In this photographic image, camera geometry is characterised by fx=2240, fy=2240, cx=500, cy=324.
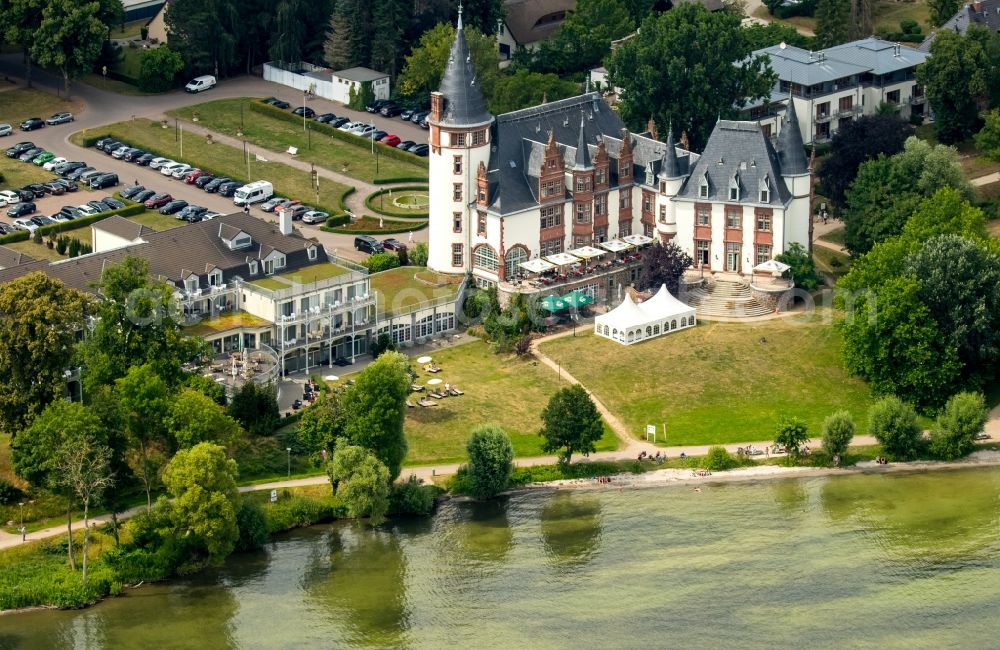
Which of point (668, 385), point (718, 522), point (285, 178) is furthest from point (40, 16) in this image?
point (718, 522)

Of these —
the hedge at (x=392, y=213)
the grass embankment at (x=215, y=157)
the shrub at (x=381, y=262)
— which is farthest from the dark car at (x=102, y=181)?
the shrub at (x=381, y=262)

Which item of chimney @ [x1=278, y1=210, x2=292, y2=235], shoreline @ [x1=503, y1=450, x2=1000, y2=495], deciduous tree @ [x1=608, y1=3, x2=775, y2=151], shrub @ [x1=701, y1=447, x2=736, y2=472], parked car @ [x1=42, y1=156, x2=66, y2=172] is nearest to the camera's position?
shoreline @ [x1=503, y1=450, x2=1000, y2=495]

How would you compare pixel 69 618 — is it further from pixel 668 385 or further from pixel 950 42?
pixel 950 42

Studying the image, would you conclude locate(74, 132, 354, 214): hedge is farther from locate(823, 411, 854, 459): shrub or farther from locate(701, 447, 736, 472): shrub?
locate(823, 411, 854, 459): shrub

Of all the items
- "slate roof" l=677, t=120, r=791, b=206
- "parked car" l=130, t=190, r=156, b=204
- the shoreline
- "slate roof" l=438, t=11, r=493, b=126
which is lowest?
the shoreline

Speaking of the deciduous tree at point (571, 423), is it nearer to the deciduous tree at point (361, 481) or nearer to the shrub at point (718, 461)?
the shrub at point (718, 461)

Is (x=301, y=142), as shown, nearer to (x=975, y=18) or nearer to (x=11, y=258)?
(x=11, y=258)

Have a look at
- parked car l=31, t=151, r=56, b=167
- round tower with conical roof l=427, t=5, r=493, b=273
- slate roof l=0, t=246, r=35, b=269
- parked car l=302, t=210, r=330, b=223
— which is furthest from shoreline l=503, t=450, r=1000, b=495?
parked car l=31, t=151, r=56, b=167
